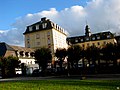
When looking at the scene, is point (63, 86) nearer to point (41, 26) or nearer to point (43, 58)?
point (43, 58)

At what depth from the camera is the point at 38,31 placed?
10494cm

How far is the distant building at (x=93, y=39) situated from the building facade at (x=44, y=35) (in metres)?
20.5

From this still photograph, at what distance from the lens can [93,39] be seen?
415ft

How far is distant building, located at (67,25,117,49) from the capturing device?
121 meters

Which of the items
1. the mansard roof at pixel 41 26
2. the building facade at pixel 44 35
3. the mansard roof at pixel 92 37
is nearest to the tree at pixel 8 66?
the building facade at pixel 44 35

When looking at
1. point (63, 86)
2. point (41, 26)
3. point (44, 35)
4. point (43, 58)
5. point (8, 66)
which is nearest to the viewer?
point (63, 86)

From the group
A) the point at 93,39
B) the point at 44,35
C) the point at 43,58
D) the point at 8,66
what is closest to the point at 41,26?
the point at 44,35

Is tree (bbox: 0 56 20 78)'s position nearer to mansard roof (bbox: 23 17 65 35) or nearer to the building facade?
the building facade

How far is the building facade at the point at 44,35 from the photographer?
100 m

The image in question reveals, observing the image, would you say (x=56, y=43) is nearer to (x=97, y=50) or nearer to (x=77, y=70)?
(x=97, y=50)

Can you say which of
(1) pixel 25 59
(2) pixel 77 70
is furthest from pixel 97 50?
(1) pixel 25 59

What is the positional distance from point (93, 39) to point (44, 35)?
32.3 meters

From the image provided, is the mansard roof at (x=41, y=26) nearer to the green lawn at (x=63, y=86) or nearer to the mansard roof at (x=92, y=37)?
the mansard roof at (x=92, y=37)

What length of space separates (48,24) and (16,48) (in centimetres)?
1832
